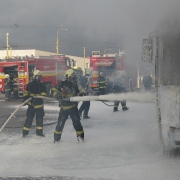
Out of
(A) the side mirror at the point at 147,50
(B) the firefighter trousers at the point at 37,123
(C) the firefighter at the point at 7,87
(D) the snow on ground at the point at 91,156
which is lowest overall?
(D) the snow on ground at the point at 91,156

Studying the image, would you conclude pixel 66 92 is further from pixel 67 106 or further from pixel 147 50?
pixel 147 50

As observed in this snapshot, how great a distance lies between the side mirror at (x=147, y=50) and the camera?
5.91 meters

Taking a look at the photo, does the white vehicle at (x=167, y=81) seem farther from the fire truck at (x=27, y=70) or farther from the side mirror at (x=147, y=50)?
the fire truck at (x=27, y=70)

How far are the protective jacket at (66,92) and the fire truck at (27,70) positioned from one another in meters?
12.9

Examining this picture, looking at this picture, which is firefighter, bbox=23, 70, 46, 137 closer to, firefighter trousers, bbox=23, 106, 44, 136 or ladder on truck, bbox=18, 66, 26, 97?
firefighter trousers, bbox=23, 106, 44, 136

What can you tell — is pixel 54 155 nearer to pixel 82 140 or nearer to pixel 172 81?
pixel 82 140

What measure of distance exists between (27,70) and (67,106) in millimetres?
13401

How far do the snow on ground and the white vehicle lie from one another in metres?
0.49

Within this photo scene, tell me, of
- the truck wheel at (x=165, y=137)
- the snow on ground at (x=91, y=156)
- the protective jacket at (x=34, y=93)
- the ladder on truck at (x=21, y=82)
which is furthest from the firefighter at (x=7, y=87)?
the truck wheel at (x=165, y=137)

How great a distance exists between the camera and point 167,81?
18.7 feet

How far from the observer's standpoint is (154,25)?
19.0 ft

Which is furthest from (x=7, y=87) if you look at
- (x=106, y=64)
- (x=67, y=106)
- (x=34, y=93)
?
(x=67, y=106)

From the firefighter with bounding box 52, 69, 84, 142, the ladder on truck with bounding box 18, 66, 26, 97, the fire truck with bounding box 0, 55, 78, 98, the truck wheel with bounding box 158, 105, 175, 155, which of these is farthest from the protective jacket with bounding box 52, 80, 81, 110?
the ladder on truck with bounding box 18, 66, 26, 97

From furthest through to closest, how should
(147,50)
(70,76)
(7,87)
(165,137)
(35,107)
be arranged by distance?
1. (7,87)
2. (35,107)
3. (70,76)
4. (147,50)
5. (165,137)
